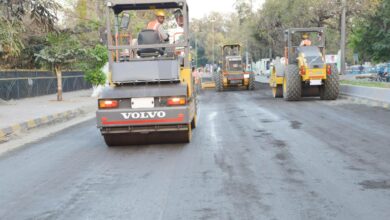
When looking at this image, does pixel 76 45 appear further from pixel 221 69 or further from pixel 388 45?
pixel 388 45

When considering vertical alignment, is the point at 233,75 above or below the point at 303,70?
below

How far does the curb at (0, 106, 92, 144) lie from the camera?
42.1 feet

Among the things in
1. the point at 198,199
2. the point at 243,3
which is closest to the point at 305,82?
the point at 198,199

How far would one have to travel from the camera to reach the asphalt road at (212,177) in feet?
18.2

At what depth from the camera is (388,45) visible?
45.9 m

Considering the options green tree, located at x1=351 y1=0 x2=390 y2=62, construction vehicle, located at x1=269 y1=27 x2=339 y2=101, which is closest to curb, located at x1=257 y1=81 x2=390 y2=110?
construction vehicle, located at x1=269 y1=27 x2=339 y2=101

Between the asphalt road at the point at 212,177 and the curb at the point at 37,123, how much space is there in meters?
1.67

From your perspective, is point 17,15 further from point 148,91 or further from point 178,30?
point 148,91

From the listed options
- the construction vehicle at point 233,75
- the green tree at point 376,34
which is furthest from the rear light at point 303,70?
the green tree at point 376,34

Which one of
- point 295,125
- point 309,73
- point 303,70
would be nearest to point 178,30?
point 295,125

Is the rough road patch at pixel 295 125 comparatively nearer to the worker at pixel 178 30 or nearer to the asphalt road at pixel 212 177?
the asphalt road at pixel 212 177

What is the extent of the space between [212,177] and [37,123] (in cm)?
936

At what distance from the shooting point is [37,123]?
49.6 feet

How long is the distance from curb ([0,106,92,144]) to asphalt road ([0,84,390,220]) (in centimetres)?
167
